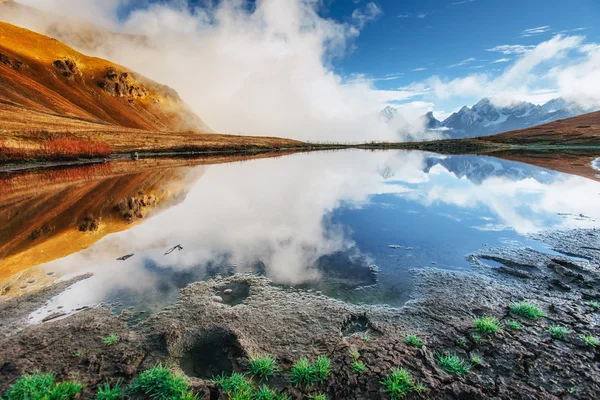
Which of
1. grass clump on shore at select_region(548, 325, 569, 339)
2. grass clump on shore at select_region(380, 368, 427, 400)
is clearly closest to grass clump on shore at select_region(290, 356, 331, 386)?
grass clump on shore at select_region(380, 368, 427, 400)

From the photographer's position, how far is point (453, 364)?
20.4 feet

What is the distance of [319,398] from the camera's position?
5.28 meters

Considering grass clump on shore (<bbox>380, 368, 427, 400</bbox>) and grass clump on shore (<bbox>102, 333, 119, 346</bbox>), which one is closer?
grass clump on shore (<bbox>380, 368, 427, 400</bbox>)

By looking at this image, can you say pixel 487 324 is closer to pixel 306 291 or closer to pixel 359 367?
pixel 359 367

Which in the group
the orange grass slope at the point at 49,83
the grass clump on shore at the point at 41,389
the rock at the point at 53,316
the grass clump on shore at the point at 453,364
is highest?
the orange grass slope at the point at 49,83

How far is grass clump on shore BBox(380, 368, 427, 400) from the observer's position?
5.43 metres

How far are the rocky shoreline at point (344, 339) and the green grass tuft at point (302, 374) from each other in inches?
5.2

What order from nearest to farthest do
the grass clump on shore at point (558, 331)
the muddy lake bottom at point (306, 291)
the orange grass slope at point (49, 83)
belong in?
1. the muddy lake bottom at point (306, 291)
2. the grass clump on shore at point (558, 331)
3. the orange grass slope at point (49, 83)

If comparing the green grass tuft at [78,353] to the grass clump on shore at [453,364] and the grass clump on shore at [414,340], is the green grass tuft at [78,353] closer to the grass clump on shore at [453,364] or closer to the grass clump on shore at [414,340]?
the grass clump on shore at [414,340]

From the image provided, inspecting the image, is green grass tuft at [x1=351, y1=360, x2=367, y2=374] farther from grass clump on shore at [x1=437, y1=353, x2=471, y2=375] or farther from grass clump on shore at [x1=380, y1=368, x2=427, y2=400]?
grass clump on shore at [x1=437, y1=353, x2=471, y2=375]

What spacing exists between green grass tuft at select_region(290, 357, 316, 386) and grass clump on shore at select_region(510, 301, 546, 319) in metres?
6.74

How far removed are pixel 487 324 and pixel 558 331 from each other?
68.1 inches

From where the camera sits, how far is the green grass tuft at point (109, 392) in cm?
529

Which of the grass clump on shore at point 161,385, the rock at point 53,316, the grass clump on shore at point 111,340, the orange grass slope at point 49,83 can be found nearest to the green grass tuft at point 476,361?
the grass clump on shore at point 161,385
